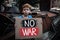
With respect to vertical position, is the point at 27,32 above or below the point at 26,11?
below

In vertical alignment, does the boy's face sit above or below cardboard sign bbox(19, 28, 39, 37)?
above

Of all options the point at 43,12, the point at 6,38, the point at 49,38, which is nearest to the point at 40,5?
the point at 43,12

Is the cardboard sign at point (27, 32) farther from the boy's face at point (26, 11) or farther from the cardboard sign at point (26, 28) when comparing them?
the boy's face at point (26, 11)

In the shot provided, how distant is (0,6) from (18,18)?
52 centimetres

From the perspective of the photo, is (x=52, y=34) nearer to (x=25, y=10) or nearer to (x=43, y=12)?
(x=43, y=12)

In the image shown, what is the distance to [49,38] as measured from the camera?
4082 millimetres

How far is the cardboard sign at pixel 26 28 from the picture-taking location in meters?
3.78

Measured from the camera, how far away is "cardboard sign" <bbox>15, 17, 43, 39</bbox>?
378cm

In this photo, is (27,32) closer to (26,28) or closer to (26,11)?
(26,28)

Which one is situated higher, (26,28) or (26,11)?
(26,11)

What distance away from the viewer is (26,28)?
12.4ft

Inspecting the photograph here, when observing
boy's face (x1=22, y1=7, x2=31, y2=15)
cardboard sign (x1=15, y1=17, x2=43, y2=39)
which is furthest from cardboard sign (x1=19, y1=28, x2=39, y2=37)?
boy's face (x1=22, y1=7, x2=31, y2=15)

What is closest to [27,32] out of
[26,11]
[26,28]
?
[26,28]

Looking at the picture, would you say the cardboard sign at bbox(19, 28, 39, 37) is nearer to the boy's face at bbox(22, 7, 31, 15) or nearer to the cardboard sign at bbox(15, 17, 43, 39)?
the cardboard sign at bbox(15, 17, 43, 39)
